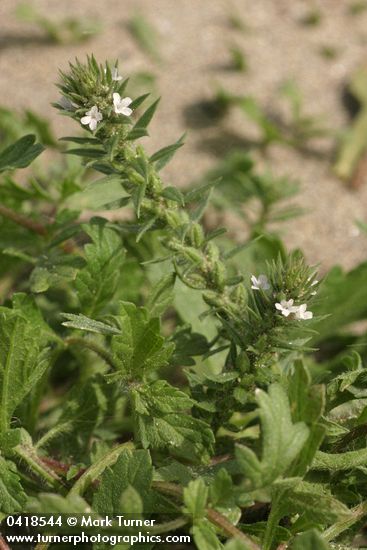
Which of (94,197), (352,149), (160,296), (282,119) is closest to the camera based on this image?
(160,296)

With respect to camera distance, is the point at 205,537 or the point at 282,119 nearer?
the point at 205,537

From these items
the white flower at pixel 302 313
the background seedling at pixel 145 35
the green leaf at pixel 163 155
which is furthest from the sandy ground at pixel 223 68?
the white flower at pixel 302 313

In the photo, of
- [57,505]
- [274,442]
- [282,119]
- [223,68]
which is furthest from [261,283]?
[223,68]

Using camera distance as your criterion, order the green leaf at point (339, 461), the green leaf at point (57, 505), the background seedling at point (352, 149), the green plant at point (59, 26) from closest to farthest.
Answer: the green leaf at point (57, 505) < the green leaf at point (339, 461) < the background seedling at point (352, 149) < the green plant at point (59, 26)

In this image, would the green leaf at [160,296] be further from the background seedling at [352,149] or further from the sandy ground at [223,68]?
the background seedling at [352,149]

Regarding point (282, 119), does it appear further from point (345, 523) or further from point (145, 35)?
point (345, 523)

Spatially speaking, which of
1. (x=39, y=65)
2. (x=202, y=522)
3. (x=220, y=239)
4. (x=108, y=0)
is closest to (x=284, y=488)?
(x=202, y=522)

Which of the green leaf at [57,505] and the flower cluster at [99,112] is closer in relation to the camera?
the green leaf at [57,505]

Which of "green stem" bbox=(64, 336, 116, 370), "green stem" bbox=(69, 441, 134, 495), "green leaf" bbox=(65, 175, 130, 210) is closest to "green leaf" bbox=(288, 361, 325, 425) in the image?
"green stem" bbox=(69, 441, 134, 495)
